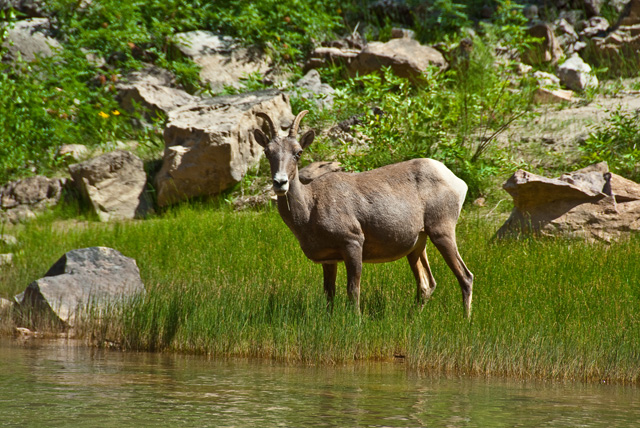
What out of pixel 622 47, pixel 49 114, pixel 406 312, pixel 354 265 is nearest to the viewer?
pixel 354 265

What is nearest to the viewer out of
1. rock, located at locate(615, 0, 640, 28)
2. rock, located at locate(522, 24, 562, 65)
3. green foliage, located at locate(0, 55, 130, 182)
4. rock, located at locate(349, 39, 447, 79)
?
green foliage, located at locate(0, 55, 130, 182)

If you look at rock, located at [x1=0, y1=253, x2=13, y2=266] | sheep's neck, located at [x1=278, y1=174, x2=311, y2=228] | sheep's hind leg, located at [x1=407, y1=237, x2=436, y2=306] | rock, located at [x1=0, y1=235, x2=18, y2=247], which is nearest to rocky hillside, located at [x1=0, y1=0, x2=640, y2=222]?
rock, located at [x1=0, y1=235, x2=18, y2=247]

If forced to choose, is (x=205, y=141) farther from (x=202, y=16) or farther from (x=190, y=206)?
(x=202, y=16)

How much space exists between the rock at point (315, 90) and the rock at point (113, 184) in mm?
4093

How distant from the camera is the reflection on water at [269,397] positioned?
548cm

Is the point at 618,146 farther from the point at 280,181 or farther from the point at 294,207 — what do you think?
the point at 280,181

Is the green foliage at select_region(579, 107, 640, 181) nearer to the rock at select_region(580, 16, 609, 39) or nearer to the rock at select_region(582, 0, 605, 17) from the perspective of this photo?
the rock at select_region(580, 16, 609, 39)

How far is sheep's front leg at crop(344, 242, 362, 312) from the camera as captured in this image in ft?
28.6

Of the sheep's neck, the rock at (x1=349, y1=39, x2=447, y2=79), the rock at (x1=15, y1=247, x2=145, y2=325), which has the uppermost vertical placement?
the rock at (x1=349, y1=39, x2=447, y2=79)

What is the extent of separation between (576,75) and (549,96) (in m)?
1.20

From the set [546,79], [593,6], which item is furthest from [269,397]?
[593,6]

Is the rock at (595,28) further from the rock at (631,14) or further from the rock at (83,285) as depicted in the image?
the rock at (83,285)

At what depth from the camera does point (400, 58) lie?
17719mm

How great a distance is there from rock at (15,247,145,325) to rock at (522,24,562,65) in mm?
11763
